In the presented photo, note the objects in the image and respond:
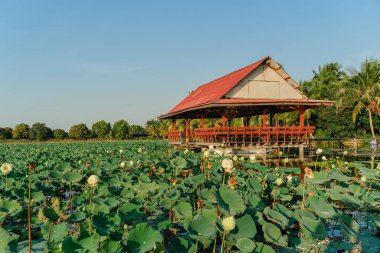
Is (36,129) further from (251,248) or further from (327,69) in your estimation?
(251,248)

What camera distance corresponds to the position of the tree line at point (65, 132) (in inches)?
2009

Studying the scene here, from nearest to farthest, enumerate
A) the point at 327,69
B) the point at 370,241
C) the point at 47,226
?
the point at 47,226, the point at 370,241, the point at 327,69

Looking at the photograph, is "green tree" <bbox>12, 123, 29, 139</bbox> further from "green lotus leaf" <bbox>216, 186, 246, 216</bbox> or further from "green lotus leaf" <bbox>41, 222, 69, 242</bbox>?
"green lotus leaf" <bbox>216, 186, 246, 216</bbox>

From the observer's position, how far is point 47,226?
2215 mm

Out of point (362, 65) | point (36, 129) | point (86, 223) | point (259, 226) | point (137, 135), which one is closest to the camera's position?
point (86, 223)

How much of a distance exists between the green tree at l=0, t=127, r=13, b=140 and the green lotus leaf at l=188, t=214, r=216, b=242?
5671 cm

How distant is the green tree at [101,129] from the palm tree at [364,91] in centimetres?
3866

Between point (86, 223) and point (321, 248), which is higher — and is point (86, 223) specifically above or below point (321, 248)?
above

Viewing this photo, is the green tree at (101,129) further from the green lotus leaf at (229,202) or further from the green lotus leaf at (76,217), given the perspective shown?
the green lotus leaf at (229,202)

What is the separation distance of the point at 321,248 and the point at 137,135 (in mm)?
53728

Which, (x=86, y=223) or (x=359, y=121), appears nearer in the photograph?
(x=86, y=223)

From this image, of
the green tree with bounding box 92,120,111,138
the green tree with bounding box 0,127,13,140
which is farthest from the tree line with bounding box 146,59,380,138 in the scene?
the green tree with bounding box 0,127,13,140

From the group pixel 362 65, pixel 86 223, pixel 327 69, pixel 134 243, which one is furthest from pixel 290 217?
pixel 327 69

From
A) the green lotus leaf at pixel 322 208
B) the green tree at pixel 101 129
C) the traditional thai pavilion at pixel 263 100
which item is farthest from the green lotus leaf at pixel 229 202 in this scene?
the green tree at pixel 101 129
